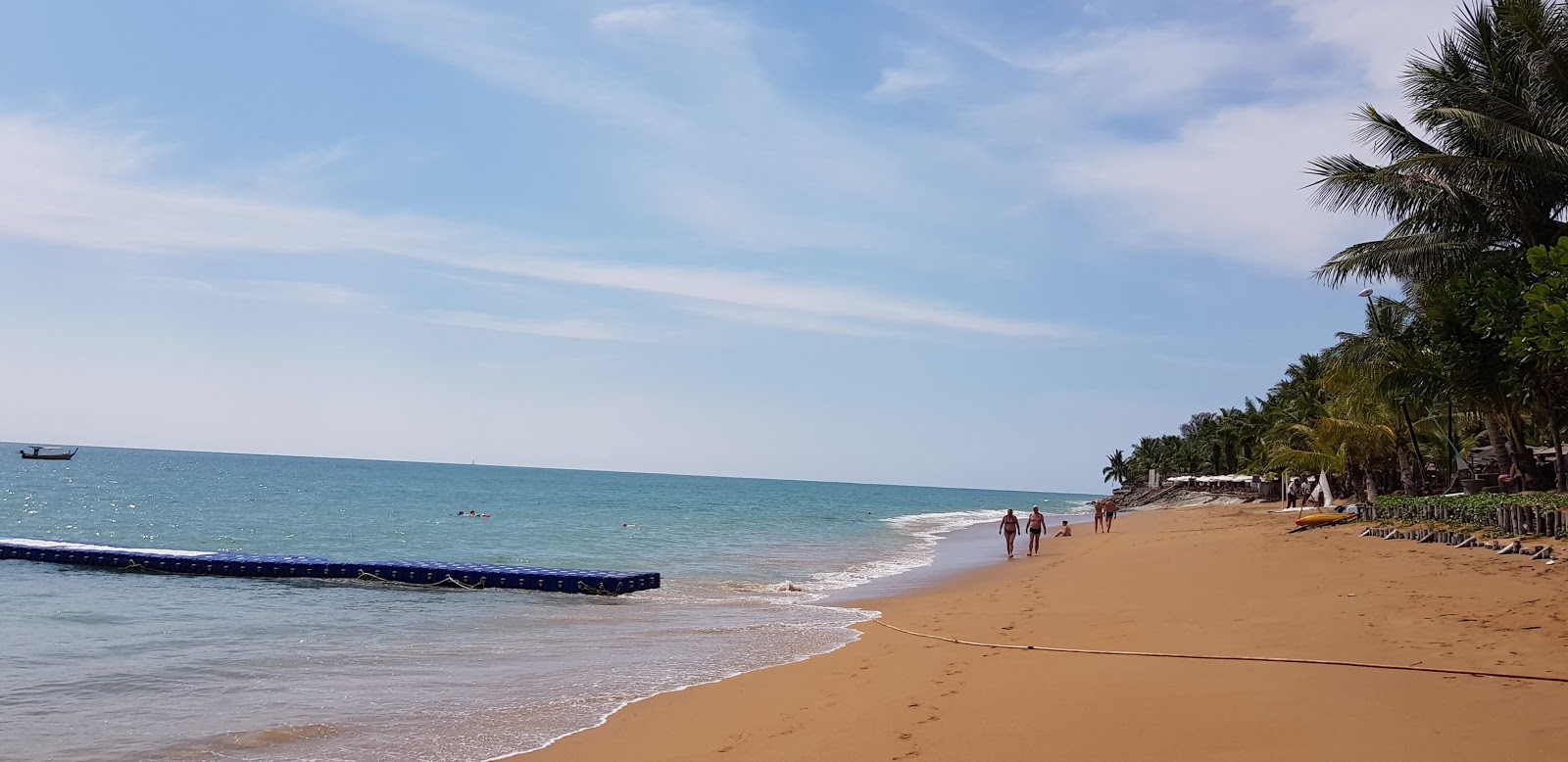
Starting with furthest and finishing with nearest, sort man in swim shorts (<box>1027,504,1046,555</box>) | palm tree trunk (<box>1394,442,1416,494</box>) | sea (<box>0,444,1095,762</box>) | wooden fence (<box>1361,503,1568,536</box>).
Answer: palm tree trunk (<box>1394,442,1416,494</box>)
man in swim shorts (<box>1027,504,1046,555</box>)
wooden fence (<box>1361,503,1568,536</box>)
sea (<box>0,444,1095,762</box>)

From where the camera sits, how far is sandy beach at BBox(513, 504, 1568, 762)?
6633 millimetres

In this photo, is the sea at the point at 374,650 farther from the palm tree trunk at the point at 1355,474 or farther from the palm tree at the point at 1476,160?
the palm tree trunk at the point at 1355,474

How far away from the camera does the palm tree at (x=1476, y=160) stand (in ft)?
55.4

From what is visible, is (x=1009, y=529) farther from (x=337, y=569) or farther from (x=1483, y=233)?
(x=337, y=569)

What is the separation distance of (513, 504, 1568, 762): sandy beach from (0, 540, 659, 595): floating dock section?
8.28m

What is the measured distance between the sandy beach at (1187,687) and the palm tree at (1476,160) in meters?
7.46

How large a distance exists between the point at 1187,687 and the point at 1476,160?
15.2 metres

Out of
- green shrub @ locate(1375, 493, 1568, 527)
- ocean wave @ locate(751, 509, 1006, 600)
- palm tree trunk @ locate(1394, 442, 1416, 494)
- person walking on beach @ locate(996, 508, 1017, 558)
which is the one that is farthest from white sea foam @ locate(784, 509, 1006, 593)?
palm tree trunk @ locate(1394, 442, 1416, 494)

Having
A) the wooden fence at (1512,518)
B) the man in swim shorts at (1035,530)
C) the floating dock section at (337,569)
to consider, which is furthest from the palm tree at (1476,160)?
the floating dock section at (337,569)

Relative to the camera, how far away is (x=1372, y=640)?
9.72 metres

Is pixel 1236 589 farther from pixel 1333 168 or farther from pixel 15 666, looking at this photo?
pixel 15 666

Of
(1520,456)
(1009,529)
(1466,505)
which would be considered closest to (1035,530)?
(1009,529)

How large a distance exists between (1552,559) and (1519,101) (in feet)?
32.5

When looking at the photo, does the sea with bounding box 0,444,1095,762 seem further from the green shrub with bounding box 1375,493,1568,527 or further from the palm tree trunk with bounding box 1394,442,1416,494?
the palm tree trunk with bounding box 1394,442,1416,494
